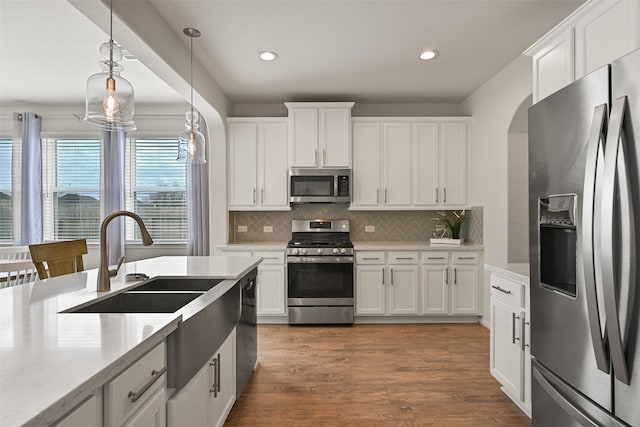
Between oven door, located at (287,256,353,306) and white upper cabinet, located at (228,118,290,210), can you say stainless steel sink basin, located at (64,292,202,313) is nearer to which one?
oven door, located at (287,256,353,306)

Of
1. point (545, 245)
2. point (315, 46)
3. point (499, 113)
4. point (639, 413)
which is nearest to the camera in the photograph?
point (639, 413)

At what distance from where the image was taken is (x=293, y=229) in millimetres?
4875

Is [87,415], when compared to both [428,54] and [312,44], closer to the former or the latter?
[312,44]

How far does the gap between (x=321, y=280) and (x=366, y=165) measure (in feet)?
4.97

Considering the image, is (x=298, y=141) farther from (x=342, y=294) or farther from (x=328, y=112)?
(x=342, y=294)

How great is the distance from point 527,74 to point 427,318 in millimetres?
2784

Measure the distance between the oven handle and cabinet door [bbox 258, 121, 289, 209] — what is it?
72cm

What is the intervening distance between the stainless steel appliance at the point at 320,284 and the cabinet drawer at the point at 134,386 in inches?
116

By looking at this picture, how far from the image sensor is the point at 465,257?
4309mm

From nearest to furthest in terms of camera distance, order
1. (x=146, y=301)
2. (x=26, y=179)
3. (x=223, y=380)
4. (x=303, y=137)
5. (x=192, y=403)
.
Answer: (x=192, y=403), (x=146, y=301), (x=223, y=380), (x=303, y=137), (x=26, y=179)

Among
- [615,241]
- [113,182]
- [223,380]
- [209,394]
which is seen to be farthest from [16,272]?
[615,241]

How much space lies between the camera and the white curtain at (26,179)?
5.04 m

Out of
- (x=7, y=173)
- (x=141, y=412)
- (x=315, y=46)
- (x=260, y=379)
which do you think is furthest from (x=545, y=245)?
(x=7, y=173)

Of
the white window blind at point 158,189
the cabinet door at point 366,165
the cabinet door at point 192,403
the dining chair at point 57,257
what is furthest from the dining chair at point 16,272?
the cabinet door at point 366,165
